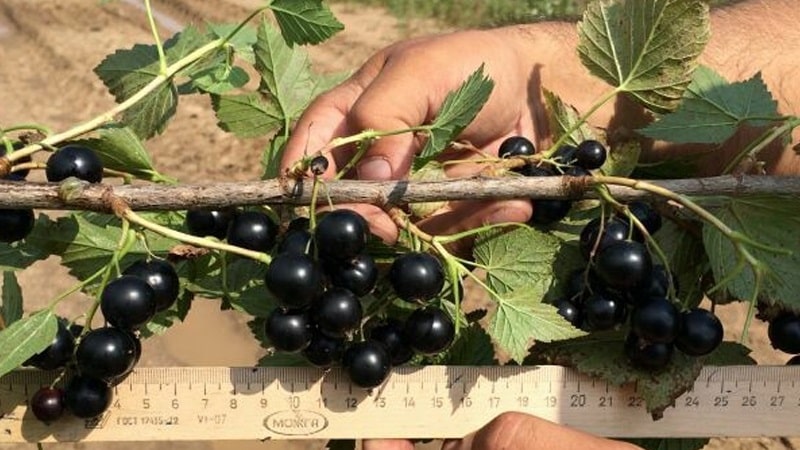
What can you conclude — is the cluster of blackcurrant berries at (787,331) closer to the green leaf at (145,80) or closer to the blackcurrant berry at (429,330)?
the blackcurrant berry at (429,330)

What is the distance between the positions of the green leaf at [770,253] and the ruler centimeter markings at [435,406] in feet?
0.97

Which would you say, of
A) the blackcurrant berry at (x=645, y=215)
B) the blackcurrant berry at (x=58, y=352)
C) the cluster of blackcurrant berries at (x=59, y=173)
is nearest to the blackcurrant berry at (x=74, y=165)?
the cluster of blackcurrant berries at (x=59, y=173)

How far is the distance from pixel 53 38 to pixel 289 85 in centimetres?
678

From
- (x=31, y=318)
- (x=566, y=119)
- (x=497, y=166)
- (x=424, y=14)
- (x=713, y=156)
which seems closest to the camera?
(x=31, y=318)

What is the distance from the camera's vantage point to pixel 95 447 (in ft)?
13.2

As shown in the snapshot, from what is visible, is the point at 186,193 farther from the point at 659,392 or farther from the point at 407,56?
the point at 659,392

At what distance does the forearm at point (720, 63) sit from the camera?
2.19m

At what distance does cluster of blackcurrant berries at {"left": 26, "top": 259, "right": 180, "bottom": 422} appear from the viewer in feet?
4.45

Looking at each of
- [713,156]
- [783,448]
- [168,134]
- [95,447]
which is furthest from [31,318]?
[168,134]

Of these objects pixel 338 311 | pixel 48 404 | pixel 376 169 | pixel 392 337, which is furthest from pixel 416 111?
pixel 48 404

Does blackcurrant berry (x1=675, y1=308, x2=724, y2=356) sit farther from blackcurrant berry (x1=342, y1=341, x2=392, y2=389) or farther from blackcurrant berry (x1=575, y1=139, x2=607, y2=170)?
A: blackcurrant berry (x1=342, y1=341, x2=392, y2=389)

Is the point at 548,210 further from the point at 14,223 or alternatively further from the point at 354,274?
the point at 14,223

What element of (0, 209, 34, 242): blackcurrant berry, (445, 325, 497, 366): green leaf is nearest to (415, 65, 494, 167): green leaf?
(445, 325, 497, 366): green leaf

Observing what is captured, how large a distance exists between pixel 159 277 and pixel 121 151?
1.00 feet
